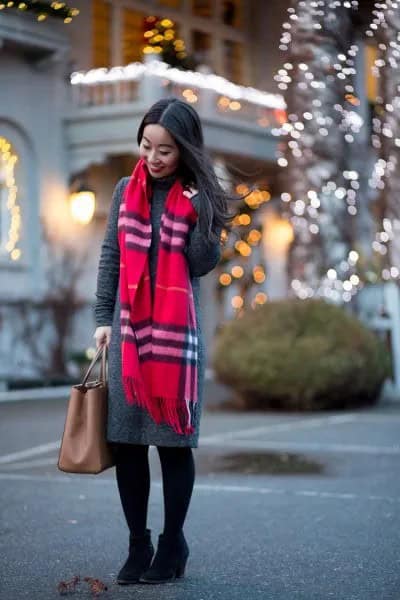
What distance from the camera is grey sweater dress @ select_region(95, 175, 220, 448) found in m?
4.29

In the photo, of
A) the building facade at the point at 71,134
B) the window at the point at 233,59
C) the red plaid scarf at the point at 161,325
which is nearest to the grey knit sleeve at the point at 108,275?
the red plaid scarf at the point at 161,325

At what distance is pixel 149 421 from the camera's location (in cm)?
428

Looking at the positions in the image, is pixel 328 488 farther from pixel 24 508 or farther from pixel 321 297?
pixel 321 297

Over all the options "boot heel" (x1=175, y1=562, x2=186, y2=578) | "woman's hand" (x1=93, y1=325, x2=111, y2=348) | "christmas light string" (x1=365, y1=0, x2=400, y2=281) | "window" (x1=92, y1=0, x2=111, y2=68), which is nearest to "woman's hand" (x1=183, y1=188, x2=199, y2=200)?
"woman's hand" (x1=93, y1=325, x2=111, y2=348)

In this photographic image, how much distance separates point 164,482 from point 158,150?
117 centimetres

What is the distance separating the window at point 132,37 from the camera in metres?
19.1

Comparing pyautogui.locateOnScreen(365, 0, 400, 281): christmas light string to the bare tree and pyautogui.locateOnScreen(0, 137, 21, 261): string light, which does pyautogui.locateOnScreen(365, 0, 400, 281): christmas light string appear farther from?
pyautogui.locateOnScreen(0, 137, 21, 261): string light

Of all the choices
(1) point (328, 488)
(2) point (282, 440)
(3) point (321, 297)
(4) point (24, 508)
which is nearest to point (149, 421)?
(4) point (24, 508)

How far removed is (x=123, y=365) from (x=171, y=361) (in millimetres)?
164

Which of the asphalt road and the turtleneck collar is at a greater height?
the turtleneck collar

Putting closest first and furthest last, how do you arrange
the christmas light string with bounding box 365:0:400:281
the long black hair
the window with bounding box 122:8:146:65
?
1. the long black hair
2. the christmas light string with bounding box 365:0:400:281
3. the window with bounding box 122:8:146:65

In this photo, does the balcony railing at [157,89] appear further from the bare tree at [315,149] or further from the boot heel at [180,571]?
the boot heel at [180,571]

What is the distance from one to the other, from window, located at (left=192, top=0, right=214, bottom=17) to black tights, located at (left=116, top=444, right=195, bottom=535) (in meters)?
16.5

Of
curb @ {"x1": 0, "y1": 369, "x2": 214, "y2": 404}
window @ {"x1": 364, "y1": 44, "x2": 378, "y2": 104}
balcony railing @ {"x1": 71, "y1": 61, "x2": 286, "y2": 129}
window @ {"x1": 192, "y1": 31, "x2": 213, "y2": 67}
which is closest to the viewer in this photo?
curb @ {"x1": 0, "y1": 369, "x2": 214, "y2": 404}
